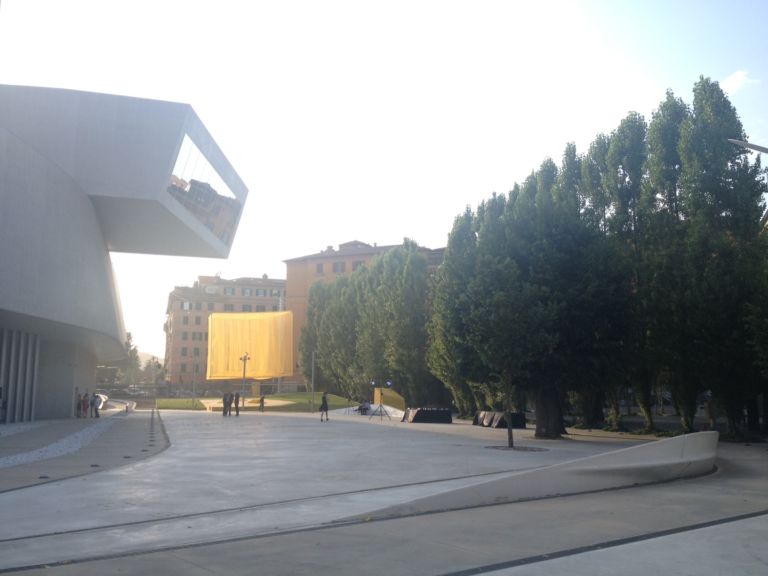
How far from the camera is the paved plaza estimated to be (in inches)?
266

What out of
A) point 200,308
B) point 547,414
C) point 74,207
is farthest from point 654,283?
point 200,308

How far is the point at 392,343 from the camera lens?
169ft

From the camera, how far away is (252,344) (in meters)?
80.1

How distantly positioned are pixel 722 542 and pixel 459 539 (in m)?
3.05

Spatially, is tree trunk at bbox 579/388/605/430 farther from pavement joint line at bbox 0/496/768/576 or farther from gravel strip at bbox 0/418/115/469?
pavement joint line at bbox 0/496/768/576

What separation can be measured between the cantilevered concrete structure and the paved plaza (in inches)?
524

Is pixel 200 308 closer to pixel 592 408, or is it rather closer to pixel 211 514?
pixel 592 408

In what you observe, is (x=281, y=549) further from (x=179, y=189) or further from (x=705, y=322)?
(x=179, y=189)

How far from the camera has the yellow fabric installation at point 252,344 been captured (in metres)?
80.1

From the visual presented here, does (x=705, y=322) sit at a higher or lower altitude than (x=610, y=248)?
lower

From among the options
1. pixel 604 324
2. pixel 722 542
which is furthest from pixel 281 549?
pixel 604 324

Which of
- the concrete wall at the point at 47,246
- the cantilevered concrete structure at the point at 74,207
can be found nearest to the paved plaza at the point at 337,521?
the concrete wall at the point at 47,246

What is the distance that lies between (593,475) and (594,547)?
532 centimetres

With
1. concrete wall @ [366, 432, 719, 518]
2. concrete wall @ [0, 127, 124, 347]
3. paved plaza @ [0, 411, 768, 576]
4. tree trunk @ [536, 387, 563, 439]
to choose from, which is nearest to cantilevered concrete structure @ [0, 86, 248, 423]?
concrete wall @ [0, 127, 124, 347]
